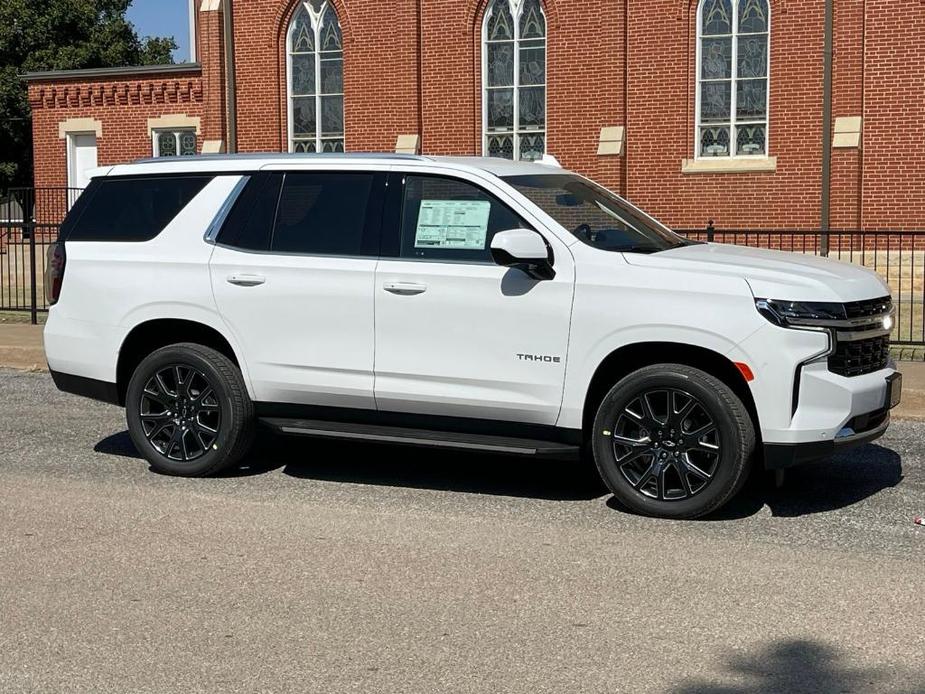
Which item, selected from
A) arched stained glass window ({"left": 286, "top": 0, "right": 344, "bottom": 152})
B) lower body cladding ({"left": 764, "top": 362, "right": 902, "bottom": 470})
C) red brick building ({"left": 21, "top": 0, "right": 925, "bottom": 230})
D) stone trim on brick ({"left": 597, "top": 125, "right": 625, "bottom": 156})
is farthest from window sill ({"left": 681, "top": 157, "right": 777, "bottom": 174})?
lower body cladding ({"left": 764, "top": 362, "right": 902, "bottom": 470})

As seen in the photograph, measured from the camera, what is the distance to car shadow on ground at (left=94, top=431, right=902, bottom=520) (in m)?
7.48

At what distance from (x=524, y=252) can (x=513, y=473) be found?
187 cm

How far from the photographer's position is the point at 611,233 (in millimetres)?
7453

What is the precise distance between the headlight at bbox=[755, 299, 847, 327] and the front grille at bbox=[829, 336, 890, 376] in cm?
19

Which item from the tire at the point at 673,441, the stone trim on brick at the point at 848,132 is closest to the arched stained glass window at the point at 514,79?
the stone trim on brick at the point at 848,132

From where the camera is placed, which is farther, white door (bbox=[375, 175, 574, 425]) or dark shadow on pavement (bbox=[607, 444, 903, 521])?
dark shadow on pavement (bbox=[607, 444, 903, 521])

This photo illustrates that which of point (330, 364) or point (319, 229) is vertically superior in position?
point (319, 229)

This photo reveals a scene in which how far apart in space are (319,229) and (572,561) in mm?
2727

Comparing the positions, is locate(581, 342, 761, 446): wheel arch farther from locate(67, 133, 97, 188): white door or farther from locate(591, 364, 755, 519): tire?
locate(67, 133, 97, 188): white door

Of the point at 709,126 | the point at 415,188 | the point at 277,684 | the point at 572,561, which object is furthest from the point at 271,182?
the point at 709,126

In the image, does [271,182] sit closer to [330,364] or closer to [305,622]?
[330,364]

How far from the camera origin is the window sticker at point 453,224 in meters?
7.38

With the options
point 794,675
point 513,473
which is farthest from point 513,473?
point 794,675

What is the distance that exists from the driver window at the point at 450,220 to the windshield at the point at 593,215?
20 centimetres
